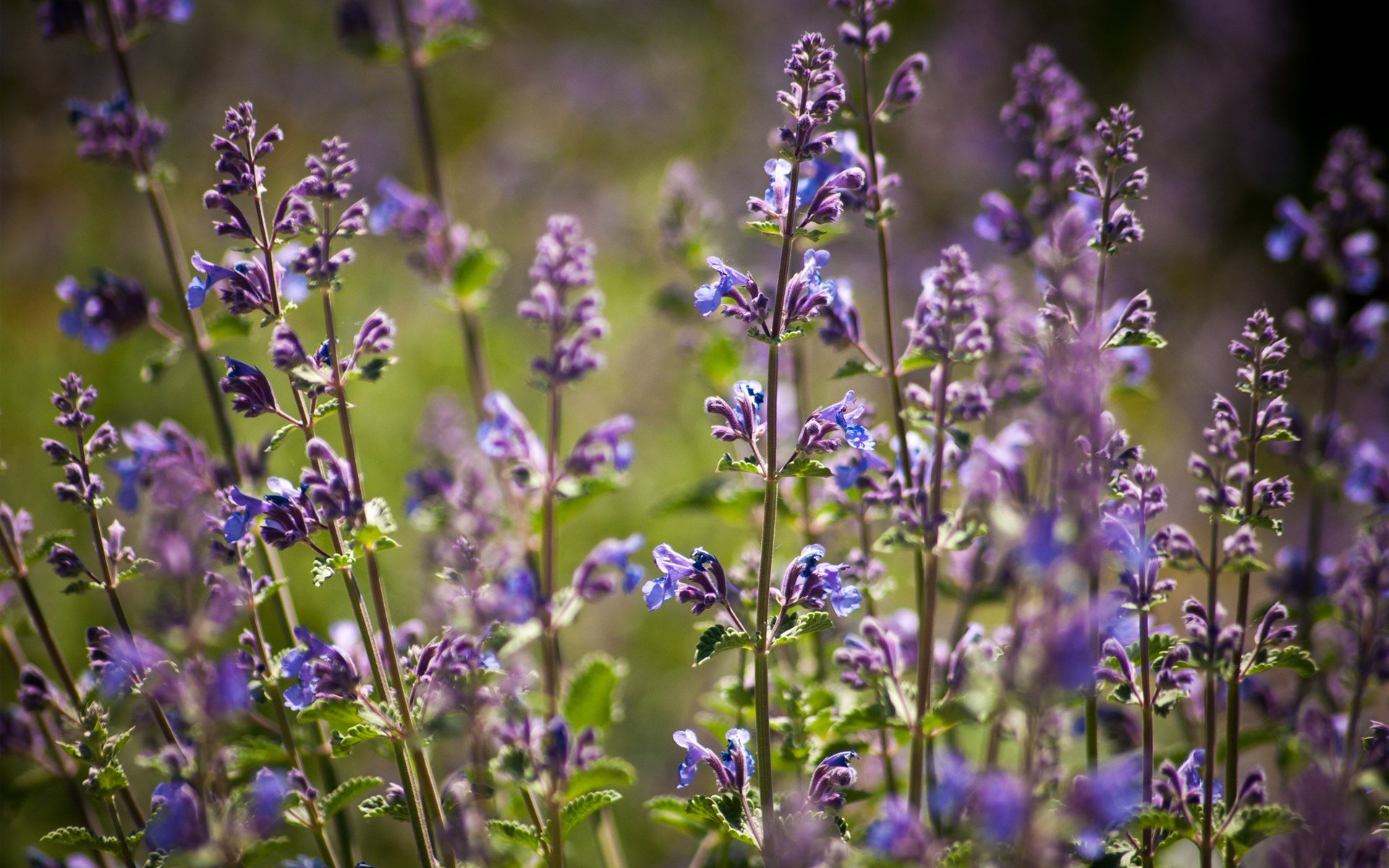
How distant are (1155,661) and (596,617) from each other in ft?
13.2

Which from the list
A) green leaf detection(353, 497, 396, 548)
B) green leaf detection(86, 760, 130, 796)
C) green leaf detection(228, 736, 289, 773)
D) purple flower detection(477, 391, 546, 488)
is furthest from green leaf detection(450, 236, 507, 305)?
green leaf detection(86, 760, 130, 796)

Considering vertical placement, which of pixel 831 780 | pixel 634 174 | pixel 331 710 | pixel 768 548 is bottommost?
pixel 831 780

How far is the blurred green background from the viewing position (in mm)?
6051

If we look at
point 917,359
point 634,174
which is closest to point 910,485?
point 917,359

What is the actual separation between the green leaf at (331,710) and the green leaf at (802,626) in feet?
3.20

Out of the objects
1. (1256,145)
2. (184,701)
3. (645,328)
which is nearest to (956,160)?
(1256,145)

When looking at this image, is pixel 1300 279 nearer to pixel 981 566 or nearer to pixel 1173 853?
pixel 1173 853

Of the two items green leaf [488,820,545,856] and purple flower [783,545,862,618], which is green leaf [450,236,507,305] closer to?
purple flower [783,545,862,618]

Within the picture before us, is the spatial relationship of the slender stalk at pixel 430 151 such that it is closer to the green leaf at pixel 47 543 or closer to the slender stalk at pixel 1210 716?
the green leaf at pixel 47 543

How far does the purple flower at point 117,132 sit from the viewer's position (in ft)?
9.73

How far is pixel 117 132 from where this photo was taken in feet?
9.87

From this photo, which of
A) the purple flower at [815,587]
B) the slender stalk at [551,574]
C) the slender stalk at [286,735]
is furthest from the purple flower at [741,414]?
the slender stalk at [286,735]

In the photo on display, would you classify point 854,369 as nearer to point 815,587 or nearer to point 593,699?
point 815,587

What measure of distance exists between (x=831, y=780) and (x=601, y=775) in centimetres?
58
